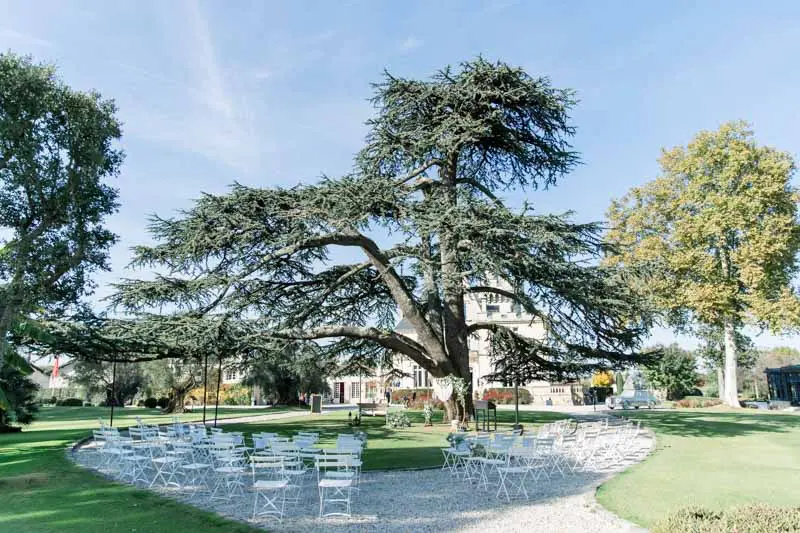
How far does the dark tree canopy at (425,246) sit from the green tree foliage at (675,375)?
108 feet

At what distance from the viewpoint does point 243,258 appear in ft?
59.9

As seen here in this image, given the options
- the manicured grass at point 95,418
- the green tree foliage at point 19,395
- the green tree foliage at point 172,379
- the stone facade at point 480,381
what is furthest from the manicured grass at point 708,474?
the green tree foliage at point 172,379

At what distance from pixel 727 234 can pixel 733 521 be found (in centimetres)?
3298

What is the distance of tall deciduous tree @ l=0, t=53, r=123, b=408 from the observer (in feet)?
74.7

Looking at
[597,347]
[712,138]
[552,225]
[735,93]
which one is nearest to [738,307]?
[712,138]

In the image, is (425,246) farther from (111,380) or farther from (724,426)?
(111,380)

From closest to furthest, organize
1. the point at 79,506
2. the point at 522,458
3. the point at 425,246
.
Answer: the point at 79,506 → the point at 522,458 → the point at 425,246

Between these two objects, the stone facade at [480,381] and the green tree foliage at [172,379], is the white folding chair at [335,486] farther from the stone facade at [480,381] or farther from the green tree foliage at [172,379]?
the stone facade at [480,381]

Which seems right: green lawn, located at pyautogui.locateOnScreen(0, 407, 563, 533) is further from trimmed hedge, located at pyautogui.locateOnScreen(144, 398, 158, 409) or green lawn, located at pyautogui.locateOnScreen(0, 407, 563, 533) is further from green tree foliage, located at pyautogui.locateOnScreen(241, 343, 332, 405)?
trimmed hedge, located at pyautogui.locateOnScreen(144, 398, 158, 409)


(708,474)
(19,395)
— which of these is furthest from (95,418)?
(708,474)

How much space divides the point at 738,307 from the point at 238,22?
33557mm

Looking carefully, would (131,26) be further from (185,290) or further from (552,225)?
(552,225)

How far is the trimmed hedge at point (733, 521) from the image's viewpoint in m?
5.08

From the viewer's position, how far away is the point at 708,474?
1166 cm
